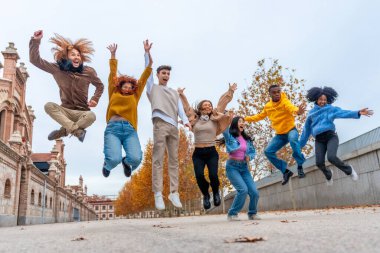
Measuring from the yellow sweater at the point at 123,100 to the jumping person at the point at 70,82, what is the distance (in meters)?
0.36

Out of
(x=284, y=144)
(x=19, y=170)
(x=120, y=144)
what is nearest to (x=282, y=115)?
(x=284, y=144)

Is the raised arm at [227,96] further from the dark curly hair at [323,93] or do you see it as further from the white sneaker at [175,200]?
the white sneaker at [175,200]

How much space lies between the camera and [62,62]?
6305 millimetres

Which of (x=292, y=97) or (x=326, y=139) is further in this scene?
(x=292, y=97)

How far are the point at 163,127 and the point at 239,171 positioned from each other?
1.66 meters

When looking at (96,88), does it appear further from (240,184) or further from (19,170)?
(19,170)

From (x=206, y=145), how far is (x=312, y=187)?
36.2 feet

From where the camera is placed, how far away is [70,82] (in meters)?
6.25

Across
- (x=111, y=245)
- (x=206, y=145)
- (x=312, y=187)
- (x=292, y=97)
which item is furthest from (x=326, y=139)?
(x=292, y=97)

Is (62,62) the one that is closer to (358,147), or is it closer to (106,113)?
(106,113)

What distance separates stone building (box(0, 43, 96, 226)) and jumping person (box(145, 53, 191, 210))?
11.3 meters

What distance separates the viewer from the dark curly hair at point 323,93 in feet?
25.7

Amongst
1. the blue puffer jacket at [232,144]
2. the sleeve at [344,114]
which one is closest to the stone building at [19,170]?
the blue puffer jacket at [232,144]

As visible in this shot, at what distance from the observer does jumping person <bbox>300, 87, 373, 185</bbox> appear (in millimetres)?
7492
